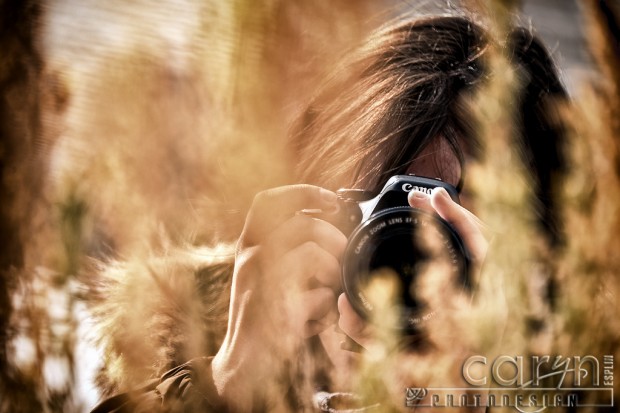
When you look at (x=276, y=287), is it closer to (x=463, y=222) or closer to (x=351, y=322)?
(x=351, y=322)

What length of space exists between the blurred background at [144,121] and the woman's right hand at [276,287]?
52mm

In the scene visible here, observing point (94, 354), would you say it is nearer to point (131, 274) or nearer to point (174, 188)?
point (131, 274)

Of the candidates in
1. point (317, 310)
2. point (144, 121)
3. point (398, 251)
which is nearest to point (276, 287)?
point (317, 310)

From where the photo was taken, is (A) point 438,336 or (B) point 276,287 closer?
(A) point 438,336

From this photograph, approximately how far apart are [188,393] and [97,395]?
0.35ft

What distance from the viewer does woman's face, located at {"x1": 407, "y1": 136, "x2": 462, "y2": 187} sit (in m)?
0.78

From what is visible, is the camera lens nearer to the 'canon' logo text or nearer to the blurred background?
the 'canon' logo text

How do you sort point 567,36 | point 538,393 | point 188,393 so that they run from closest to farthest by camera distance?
point 538,393, point 188,393, point 567,36

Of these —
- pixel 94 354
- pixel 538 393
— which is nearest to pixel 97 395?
pixel 94 354

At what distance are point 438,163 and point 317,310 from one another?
26 cm

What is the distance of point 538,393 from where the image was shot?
0.43 metres

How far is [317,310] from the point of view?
0.68 m

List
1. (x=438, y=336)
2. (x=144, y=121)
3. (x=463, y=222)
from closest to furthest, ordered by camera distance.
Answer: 1. (x=438, y=336)
2. (x=463, y=222)
3. (x=144, y=121)

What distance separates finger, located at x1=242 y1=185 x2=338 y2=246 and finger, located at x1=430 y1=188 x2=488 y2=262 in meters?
0.12
